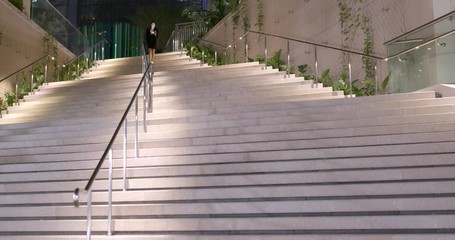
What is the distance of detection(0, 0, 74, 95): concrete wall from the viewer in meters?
13.0

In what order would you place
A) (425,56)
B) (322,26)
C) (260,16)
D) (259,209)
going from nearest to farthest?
(259,209) → (425,56) → (322,26) → (260,16)

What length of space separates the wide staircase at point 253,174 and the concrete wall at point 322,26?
3223mm

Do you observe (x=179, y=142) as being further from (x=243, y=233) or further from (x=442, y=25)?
(x=442, y=25)

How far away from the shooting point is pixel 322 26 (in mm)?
12781

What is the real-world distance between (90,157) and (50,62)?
9.62 m

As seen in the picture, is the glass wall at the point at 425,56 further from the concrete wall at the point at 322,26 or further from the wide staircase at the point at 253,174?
the concrete wall at the point at 322,26

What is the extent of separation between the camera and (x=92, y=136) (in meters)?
7.38

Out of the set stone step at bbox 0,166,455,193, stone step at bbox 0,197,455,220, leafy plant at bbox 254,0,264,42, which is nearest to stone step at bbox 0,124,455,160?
stone step at bbox 0,166,455,193

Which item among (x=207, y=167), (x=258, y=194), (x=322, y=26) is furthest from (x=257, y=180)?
(x=322, y=26)

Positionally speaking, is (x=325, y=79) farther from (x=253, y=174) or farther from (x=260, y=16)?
(x=253, y=174)

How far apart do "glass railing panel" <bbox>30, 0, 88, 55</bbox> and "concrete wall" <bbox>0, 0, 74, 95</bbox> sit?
0.84 ft

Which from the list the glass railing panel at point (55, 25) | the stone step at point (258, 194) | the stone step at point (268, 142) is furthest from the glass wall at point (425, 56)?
the glass railing panel at point (55, 25)

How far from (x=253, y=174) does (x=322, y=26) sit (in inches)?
320

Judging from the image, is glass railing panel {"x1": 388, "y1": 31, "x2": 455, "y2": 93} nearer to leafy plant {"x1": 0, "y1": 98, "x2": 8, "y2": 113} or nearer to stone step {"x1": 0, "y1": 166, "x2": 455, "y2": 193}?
stone step {"x1": 0, "y1": 166, "x2": 455, "y2": 193}
